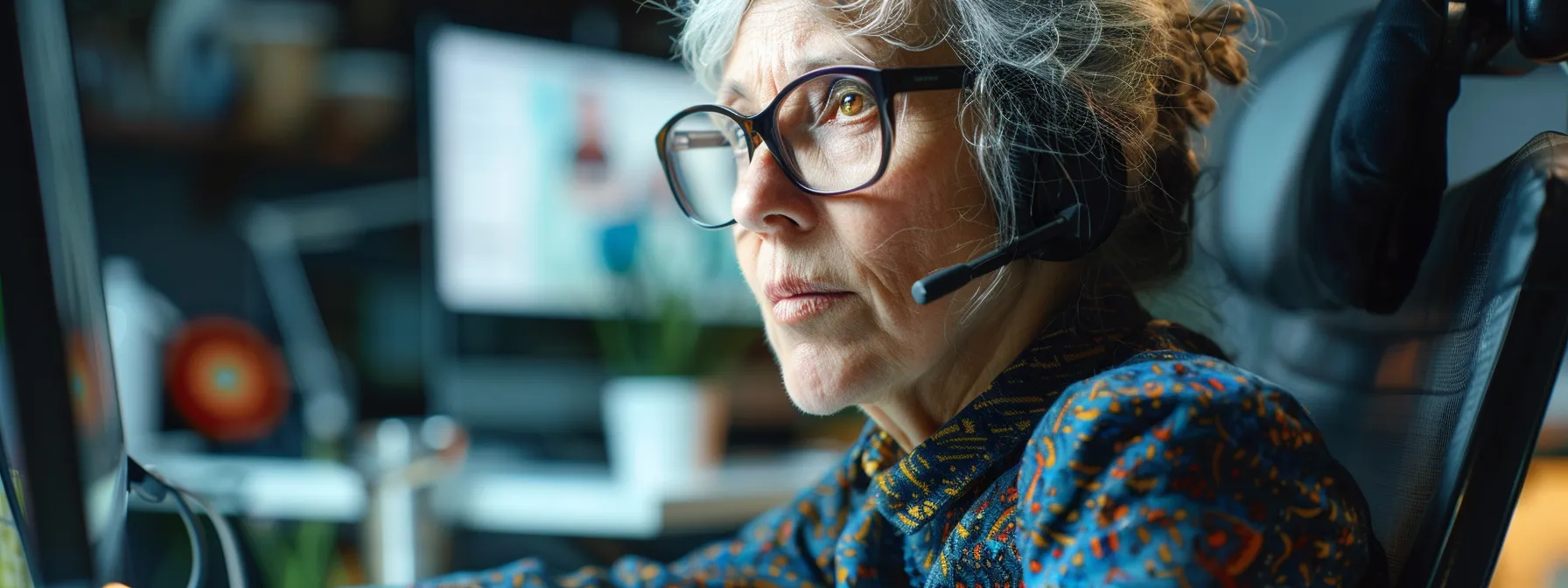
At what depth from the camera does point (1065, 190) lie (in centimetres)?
64

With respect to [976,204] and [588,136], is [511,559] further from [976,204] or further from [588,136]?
[976,204]

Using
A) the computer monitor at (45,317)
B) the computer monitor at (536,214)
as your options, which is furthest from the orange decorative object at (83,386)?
the computer monitor at (536,214)

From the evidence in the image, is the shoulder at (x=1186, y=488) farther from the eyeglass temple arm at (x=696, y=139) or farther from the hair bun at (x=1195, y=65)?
the eyeglass temple arm at (x=696, y=139)

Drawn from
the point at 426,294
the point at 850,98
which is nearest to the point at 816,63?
the point at 850,98

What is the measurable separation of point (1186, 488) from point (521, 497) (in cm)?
124

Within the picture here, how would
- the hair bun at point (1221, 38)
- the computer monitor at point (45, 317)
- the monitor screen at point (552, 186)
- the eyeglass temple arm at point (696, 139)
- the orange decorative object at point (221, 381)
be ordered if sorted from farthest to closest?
the orange decorative object at point (221, 381) < the monitor screen at point (552, 186) < the eyeglass temple arm at point (696, 139) < the hair bun at point (1221, 38) < the computer monitor at point (45, 317)

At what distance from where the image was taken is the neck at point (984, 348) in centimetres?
68

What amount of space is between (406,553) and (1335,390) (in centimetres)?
113

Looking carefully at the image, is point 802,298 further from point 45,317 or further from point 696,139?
point 45,317

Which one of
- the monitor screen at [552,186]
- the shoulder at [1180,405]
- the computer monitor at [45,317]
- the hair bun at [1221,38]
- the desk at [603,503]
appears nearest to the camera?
the computer monitor at [45,317]

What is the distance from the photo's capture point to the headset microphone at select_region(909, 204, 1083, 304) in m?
0.59

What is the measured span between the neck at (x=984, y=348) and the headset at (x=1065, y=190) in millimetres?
40

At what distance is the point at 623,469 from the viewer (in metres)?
1.59

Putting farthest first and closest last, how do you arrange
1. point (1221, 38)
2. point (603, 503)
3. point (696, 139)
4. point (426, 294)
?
point (426, 294), point (603, 503), point (696, 139), point (1221, 38)
